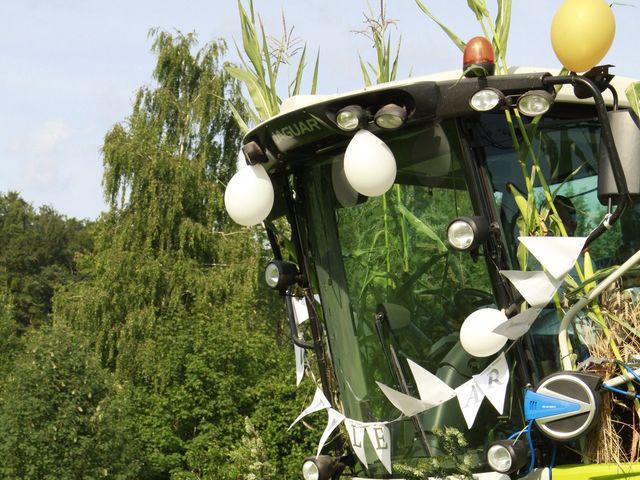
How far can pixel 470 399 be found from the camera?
4.96m

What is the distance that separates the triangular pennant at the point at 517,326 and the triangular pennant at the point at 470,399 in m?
0.45

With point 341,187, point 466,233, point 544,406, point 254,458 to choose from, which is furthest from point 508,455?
point 254,458

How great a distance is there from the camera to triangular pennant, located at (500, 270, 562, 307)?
4.57m

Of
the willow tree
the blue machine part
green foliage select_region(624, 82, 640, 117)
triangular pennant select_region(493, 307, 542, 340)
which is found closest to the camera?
the blue machine part

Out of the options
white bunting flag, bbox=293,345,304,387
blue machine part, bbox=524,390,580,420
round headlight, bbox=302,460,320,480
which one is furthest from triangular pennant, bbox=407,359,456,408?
white bunting flag, bbox=293,345,304,387

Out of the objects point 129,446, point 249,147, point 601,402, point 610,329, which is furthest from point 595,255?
point 129,446

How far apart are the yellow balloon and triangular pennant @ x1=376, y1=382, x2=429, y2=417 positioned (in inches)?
69.2

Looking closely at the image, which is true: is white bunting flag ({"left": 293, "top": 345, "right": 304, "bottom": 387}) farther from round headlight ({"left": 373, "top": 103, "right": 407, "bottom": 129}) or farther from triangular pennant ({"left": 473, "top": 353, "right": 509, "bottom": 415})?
round headlight ({"left": 373, "top": 103, "right": 407, "bottom": 129})

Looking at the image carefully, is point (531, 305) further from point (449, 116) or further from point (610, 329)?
point (449, 116)

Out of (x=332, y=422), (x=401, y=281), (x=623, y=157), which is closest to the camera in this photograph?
(x=623, y=157)

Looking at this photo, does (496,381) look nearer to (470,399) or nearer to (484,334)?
(470,399)

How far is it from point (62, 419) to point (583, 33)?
45.3 ft

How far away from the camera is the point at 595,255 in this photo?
16.4 ft

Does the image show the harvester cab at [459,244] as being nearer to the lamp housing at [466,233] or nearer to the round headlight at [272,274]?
the lamp housing at [466,233]
